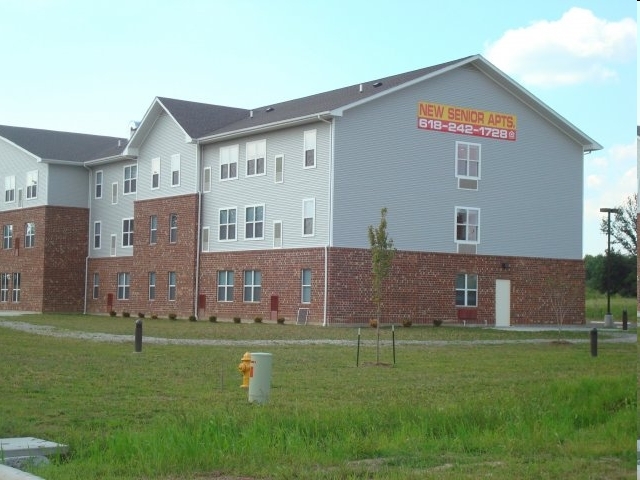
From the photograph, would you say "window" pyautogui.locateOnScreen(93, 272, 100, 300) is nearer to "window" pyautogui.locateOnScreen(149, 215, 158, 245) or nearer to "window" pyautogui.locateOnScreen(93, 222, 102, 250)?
"window" pyautogui.locateOnScreen(93, 222, 102, 250)

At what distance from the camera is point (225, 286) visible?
51281 mm

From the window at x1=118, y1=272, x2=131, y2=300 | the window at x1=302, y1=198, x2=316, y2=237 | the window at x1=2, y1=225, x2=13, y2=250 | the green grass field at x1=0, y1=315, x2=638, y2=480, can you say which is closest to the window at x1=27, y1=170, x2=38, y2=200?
the window at x1=2, y1=225, x2=13, y2=250

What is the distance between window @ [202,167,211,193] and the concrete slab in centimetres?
4100

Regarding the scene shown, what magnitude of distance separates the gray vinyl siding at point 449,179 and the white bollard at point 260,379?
28016 mm

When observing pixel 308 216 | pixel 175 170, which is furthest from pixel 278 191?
pixel 175 170

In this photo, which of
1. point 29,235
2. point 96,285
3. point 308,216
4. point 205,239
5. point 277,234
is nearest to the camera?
point 308,216

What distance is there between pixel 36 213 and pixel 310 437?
55681mm

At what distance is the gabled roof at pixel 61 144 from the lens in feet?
213

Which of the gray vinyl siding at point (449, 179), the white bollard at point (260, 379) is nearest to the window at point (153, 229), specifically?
the gray vinyl siding at point (449, 179)

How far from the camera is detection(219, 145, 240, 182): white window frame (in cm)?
5106

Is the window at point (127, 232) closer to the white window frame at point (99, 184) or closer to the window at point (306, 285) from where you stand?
the white window frame at point (99, 184)

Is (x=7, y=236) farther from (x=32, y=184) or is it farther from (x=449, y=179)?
(x=449, y=179)

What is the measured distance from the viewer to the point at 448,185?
47.8 metres

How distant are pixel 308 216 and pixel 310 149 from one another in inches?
113
